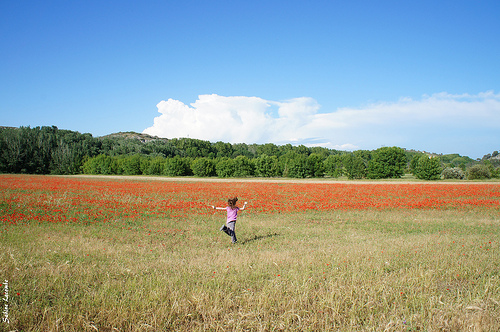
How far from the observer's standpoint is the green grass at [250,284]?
4.63 meters

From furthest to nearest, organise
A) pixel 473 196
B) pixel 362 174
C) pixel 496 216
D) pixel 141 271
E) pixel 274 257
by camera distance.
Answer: pixel 362 174, pixel 473 196, pixel 496 216, pixel 274 257, pixel 141 271

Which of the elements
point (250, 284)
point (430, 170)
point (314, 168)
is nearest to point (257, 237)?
point (250, 284)

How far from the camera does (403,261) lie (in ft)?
24.7

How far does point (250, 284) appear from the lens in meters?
6.07

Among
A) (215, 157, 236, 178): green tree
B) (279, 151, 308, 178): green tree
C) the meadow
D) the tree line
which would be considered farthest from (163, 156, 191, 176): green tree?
the meadow

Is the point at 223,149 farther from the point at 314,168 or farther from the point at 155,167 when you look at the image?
the point at 314,168

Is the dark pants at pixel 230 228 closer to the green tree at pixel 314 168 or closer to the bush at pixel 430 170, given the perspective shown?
the bush at pixel 430 170

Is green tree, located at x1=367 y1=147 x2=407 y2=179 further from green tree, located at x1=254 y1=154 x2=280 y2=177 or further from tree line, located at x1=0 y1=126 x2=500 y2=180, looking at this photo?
green tree, located at x1=254 y1=154 x2=280 y2=177

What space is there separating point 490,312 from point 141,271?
23.3 ft

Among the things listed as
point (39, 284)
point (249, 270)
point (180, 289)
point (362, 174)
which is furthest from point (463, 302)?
point (362, 174)

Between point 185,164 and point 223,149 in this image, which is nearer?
point 185,164

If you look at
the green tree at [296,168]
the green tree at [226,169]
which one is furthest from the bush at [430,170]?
the green tree at [226,169]

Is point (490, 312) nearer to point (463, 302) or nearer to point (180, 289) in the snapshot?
point (463, 302)

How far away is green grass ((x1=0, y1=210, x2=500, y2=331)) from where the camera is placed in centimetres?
463
